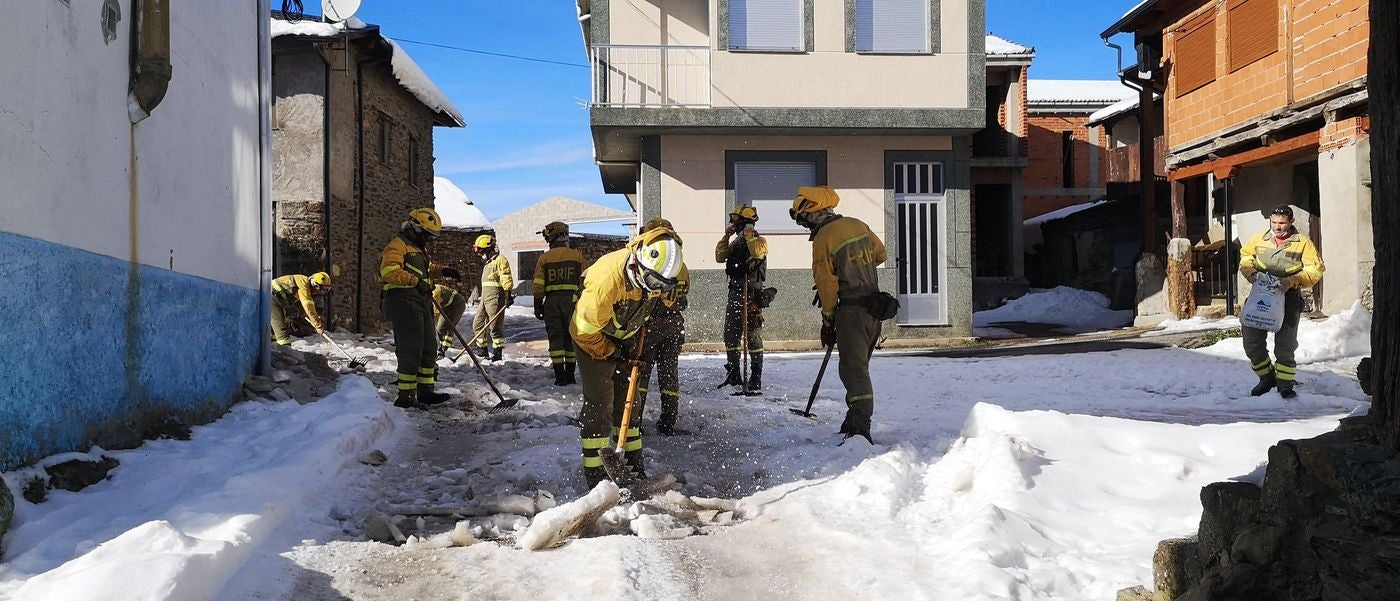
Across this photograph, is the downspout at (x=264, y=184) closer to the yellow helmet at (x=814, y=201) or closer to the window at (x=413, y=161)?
the yellow helmet at (x=814, y=201)

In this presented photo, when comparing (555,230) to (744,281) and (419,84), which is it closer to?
(744,281)

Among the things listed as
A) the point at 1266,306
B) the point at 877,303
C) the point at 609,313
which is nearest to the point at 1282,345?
the point at 1266,306

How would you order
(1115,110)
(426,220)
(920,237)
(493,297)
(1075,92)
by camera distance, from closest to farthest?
(426,220)
(493,297)
(920,237)
(1115,110)
(1075,92)

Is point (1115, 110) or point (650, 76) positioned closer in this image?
point (650, 76)

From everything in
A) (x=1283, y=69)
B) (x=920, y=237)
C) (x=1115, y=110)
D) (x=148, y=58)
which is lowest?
(x=920, y=237)

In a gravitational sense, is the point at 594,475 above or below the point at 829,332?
below

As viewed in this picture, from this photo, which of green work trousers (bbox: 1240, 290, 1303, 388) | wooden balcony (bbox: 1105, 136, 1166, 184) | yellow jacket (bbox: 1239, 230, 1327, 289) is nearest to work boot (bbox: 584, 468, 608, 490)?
green work trousers (bbox: 1240, 290, 1303, 388)

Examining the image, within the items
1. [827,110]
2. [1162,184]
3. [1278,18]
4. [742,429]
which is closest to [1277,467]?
[742,429]

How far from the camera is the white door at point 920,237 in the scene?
651 inches

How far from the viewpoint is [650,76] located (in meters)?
16.1

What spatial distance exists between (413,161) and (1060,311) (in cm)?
1557

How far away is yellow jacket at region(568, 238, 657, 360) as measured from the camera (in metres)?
5.35

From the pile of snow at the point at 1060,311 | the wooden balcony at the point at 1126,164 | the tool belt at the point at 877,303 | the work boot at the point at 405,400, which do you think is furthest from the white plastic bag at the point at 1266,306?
the wooden balcony at the point at 1126,164

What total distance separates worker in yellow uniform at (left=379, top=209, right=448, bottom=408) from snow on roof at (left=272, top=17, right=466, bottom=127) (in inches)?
311
